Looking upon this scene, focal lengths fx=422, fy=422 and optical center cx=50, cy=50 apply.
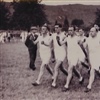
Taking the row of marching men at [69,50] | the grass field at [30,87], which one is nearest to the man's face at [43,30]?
the row of marching men at [69,50]

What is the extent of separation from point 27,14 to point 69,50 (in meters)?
0.62

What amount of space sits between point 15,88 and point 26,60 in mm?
1004

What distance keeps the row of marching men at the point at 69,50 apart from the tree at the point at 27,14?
83mm

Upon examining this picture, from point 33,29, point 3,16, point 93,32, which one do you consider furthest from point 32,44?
point 93,32

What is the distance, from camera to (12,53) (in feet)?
19.2

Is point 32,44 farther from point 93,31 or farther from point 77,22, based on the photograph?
point 93,31

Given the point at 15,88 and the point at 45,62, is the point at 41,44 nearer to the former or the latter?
the point at 45,62

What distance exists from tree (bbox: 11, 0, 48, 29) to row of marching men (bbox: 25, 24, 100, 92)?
0.08 meters

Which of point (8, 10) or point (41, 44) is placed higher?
point (8, 10)

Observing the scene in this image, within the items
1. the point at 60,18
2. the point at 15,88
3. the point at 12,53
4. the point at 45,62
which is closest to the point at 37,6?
the point at 60,18

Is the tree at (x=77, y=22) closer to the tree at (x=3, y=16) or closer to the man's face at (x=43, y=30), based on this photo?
the man's face at (x=43, y=30)

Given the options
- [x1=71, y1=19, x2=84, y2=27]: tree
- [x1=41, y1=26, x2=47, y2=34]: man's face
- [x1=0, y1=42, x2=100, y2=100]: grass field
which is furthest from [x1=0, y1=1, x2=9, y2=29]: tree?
[x1=71, y1=19, x2=84, y2=27]: tree

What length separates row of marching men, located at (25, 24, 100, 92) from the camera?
157 inches

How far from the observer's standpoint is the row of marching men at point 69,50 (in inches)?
157
